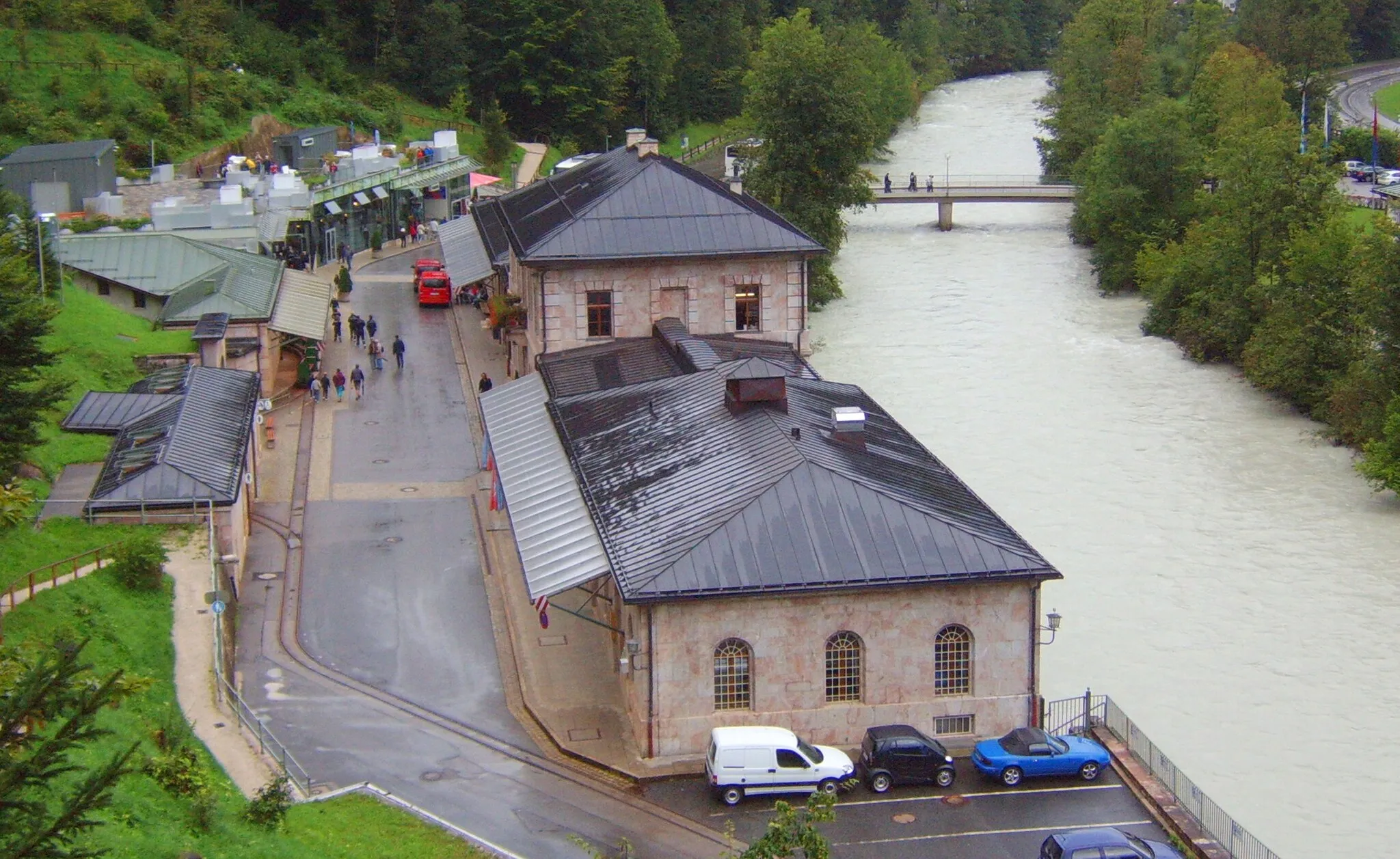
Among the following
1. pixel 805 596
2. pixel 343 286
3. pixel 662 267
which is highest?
pixel 662 267

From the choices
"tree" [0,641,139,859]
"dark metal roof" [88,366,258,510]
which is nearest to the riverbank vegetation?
"dark metal roof" [88,366,258,510]

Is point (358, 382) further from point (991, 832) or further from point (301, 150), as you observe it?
point (991, 832)

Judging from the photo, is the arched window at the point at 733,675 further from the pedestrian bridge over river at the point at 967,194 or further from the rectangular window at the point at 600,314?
the pedestrian bridge over river at the point at 967,194

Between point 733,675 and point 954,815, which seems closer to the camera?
point 954,815

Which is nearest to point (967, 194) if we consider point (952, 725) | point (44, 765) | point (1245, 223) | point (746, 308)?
point (1245, 223)

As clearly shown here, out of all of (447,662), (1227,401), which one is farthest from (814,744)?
(1227,401)

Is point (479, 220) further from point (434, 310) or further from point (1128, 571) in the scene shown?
point (1128, 571)

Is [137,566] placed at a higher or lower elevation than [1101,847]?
higher
